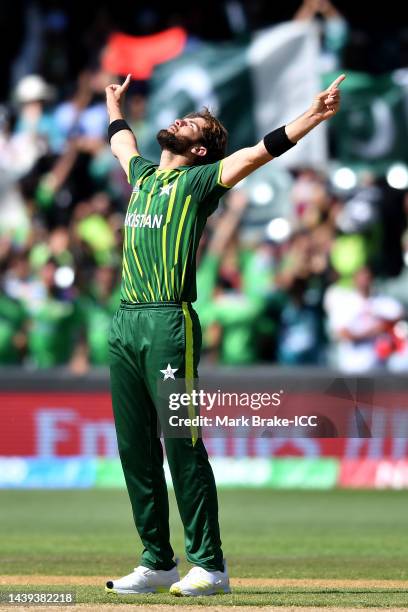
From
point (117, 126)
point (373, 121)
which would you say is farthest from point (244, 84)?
point (117, 126)

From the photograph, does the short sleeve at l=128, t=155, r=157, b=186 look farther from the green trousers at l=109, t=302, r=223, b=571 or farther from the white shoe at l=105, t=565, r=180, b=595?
the white shoe at l=105, t=565, r=180, b=595

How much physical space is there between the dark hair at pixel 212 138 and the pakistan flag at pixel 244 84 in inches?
359

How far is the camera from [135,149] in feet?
23.4

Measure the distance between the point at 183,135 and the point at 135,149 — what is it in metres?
0.45

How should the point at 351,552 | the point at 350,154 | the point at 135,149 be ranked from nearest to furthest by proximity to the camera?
the point at 135,149
the point at 351,552
the point at 350,154

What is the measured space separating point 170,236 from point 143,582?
1.71 metres

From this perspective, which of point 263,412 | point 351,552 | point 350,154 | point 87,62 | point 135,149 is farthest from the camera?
point 87,62

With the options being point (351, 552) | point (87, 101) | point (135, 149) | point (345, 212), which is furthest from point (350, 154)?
point (135, 149)

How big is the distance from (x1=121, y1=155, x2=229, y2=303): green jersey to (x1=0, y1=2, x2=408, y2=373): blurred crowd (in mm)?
6651

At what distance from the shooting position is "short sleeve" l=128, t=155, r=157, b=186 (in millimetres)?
6902

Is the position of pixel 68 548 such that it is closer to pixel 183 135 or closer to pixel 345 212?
pixel 183 135

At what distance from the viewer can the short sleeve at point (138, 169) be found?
6902 millimetres

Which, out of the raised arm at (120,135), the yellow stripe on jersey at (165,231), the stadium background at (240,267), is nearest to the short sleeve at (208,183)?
the yellow stripe on jersey at (165,231)

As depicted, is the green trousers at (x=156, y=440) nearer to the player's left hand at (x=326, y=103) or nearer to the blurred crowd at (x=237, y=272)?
the player's left hand at (x=326, y=103)
